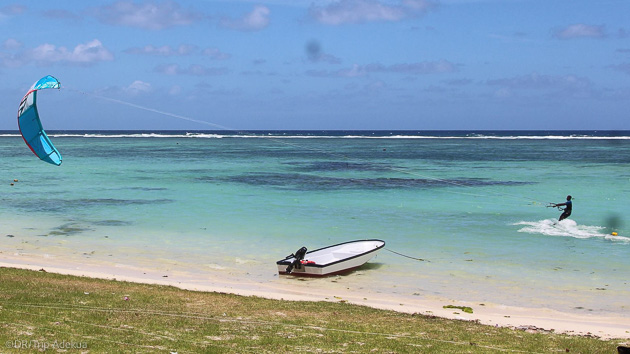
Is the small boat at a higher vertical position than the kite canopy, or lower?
lower

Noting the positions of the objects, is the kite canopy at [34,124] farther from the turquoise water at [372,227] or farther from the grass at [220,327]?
the grass at [220,327]

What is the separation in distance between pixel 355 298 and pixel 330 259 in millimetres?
3366

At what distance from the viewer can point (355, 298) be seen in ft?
47.6

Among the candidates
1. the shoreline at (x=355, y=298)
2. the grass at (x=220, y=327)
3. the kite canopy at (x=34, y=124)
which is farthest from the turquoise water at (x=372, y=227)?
the grass at (x=220, y=327)

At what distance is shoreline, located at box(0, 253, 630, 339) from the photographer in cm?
1213

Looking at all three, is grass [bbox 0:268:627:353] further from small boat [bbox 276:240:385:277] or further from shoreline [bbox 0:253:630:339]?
small boat [bbox 276:240:385:277]

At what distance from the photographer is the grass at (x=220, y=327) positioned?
8922 mm

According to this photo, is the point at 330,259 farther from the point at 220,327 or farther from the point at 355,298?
the point at 220,327

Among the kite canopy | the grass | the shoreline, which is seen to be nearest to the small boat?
the shoreline

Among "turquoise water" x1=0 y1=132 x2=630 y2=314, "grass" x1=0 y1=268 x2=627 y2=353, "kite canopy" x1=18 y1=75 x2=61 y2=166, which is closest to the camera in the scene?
"grass" x1=0 y1=268 x2=627 y2=353

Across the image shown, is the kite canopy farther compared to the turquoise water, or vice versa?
the kite canopy

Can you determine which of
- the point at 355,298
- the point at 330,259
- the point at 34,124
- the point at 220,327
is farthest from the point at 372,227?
the point at 220,327

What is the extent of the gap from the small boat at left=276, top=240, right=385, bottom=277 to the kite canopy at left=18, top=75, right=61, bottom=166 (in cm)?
806

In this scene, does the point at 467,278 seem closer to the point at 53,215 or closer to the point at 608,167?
the point at 53,215
